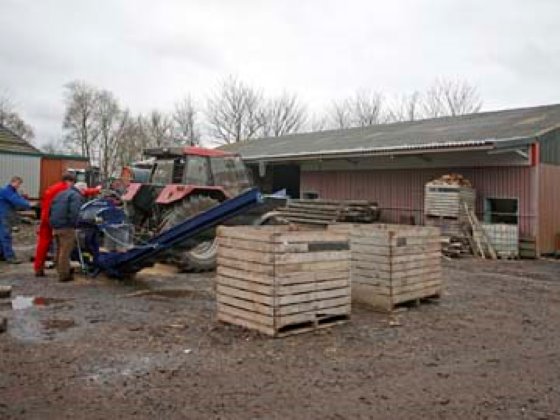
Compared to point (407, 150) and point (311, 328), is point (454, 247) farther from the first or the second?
point (311, 328)

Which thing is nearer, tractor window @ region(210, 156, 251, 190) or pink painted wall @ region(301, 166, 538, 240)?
tractor window @ region(210, 156, 251, 190)

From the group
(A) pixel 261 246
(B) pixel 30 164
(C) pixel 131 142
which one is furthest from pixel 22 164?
(C) pixel 131 142

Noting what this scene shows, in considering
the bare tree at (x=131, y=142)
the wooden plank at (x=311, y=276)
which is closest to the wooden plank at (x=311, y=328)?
the wooden plank at (x=311, y=276)

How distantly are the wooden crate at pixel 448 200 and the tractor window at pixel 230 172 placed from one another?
6.80 metres

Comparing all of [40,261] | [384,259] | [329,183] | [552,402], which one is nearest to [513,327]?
[384,259]

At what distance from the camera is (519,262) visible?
49.1 feet

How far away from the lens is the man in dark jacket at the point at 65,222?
9.74m

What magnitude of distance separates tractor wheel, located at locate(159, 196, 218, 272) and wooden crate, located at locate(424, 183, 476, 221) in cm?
775

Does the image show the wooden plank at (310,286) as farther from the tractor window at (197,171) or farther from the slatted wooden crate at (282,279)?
the tractor window at (197,171)

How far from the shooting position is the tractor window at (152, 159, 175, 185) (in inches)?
476

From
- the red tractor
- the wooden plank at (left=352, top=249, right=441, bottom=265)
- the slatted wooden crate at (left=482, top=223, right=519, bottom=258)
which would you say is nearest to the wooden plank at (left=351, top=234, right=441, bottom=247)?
the wooden plank at (left=352, top=249, right=441, bottom=265)

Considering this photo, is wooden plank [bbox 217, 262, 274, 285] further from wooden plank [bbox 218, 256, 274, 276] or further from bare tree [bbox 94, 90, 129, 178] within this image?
bare tree [bbox 94, 90, 129, 178]

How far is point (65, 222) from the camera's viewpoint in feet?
32.1

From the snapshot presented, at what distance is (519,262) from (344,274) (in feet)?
31.0
